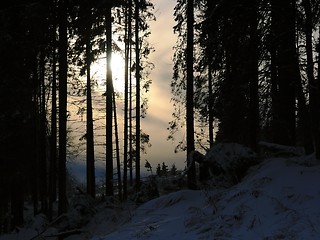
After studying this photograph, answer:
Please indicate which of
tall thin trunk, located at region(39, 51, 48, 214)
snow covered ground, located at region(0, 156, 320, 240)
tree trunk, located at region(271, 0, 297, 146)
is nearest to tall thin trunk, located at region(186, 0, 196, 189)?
tree trunk, located at region(271, 0, 297, 146)

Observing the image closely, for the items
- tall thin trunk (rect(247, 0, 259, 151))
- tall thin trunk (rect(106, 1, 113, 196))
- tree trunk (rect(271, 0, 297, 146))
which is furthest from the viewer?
tall thin trunk (rect(106, 1, 113, 196))

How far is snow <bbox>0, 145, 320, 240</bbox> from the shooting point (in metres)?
5.66

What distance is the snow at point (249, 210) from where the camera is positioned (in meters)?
5.66

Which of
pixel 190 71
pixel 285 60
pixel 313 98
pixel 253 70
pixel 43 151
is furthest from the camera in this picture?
pixel 43 151

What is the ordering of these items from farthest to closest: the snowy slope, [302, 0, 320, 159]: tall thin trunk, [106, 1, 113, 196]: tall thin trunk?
[106, 1, 113, 196]: tall thin trunk → [302, 0, 320, 159]: tall thin trunk → the snowy slope

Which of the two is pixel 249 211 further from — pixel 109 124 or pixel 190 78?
pixel 109 124

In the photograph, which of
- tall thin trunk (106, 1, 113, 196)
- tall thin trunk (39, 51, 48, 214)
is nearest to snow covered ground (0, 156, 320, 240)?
tall thin trunk (106, 1, 113, 196)

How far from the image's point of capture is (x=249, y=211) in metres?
6.39

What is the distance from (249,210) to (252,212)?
0.09 m

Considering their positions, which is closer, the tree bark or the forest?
the forest

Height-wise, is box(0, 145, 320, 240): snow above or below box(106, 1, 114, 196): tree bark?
below

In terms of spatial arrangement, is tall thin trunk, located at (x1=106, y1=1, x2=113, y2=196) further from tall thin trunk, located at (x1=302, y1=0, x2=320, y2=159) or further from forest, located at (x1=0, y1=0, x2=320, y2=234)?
tall thin trunk, located at (x1=302, y1=0, x2=320, y2=159)

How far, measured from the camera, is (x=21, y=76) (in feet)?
52.0

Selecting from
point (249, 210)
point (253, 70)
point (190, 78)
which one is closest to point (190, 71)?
point (190, 78)
